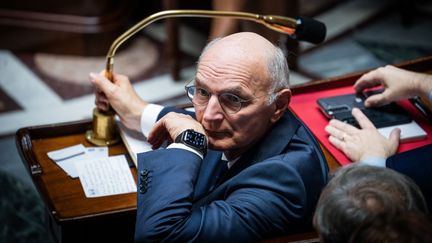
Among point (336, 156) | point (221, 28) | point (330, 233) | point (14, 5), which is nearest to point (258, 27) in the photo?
point (221, 28)

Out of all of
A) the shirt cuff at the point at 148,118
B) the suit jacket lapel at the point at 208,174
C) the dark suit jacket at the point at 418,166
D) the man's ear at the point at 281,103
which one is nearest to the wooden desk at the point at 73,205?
the shirt cuff at the point at 148,118

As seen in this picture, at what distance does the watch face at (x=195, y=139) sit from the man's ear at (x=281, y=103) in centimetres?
26

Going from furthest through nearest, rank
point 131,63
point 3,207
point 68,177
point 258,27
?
1. point 131,63
2. point 258,27
3. point 3,207
4. point 68,177

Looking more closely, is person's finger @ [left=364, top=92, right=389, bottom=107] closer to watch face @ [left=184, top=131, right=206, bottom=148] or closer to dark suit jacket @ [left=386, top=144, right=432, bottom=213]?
dark suit jacket @ [left=386, top=144, right=432, bottom=213]

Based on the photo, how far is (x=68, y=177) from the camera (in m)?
2.34

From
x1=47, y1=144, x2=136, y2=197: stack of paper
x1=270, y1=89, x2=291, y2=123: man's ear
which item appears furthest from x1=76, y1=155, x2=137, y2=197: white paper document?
x1=270, y1=89, x2=291, y2=123: man's ear

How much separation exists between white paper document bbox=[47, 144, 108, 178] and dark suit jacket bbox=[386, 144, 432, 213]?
3.20 ft

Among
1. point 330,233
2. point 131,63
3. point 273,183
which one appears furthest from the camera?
point 131,63

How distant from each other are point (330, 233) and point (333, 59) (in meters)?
3.15

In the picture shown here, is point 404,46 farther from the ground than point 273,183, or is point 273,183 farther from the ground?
point 273,183

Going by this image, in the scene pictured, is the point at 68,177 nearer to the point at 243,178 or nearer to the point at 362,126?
the point at 243,178

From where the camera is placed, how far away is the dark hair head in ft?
5.17

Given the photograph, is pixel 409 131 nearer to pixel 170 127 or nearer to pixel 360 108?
pixel 360 108

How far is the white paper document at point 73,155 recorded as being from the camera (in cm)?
238
